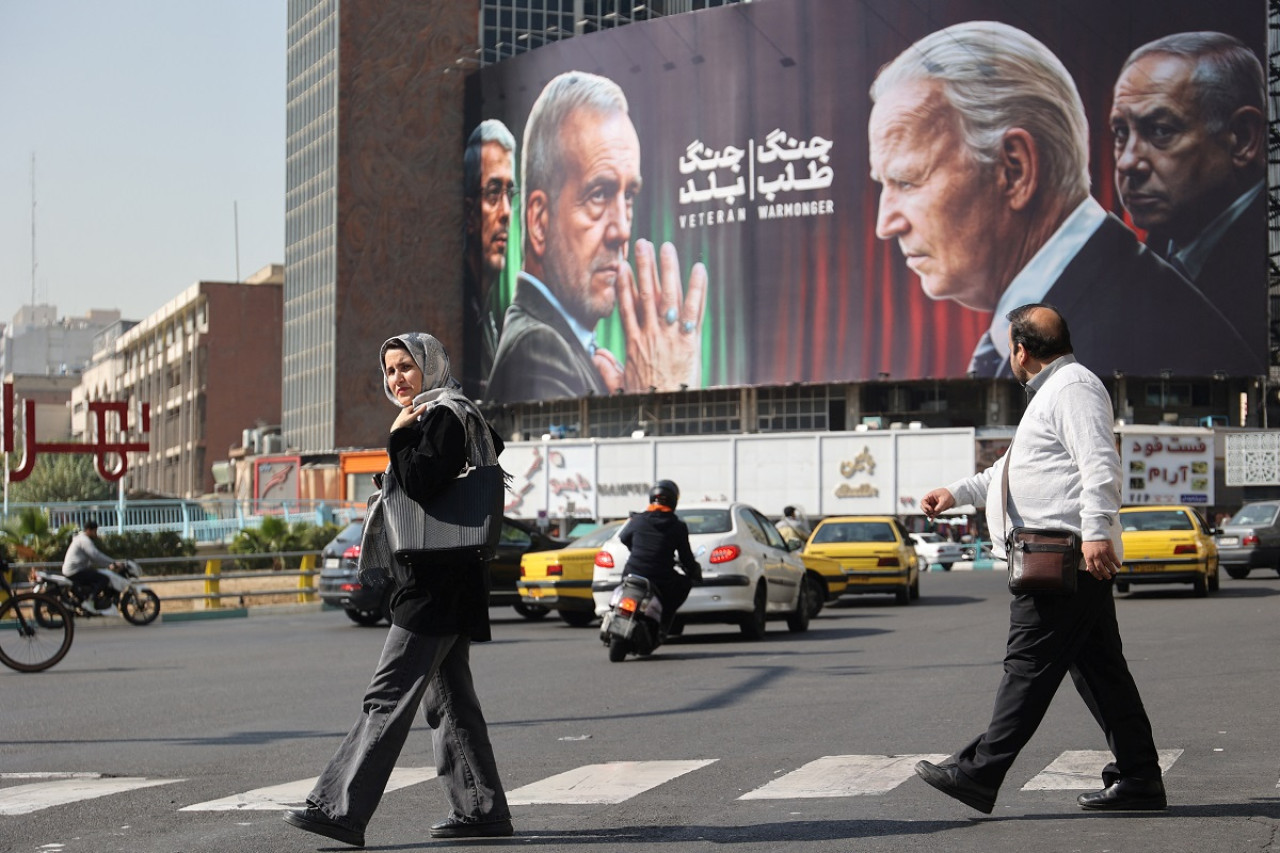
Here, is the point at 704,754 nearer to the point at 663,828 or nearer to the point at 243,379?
the point at 663,828

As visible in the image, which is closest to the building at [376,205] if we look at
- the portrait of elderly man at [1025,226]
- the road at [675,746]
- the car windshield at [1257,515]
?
the portrait of elderly man at [1025,226]

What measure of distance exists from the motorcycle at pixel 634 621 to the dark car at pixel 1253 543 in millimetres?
21027

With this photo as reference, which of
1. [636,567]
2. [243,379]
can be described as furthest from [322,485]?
[636,567]

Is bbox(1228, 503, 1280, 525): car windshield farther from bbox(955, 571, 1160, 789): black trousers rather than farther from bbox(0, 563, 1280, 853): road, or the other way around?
bbox(955, 571, 1160, 789): black trousers

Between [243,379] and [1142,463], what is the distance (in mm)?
64516

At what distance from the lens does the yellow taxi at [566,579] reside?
22.0 metres

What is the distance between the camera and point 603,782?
779cm

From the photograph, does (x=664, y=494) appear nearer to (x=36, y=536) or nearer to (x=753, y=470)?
(x=36, y=536)

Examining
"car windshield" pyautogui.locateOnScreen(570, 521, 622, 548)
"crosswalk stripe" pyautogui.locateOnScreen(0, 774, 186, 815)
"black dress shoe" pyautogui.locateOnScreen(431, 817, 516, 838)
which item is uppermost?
"car windshield" pyautogui.locateOnScreen(570, 521, 622, 548)

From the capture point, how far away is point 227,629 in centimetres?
2483

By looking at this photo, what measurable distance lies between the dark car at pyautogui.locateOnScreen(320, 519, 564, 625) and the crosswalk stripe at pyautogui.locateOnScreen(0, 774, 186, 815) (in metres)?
14.2

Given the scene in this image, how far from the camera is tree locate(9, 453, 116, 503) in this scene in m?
83.2

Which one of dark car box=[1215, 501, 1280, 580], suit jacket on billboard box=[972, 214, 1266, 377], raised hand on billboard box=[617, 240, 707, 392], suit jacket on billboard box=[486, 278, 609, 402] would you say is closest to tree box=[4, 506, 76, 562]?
dark car box=[1215, 501, 1280, 580]

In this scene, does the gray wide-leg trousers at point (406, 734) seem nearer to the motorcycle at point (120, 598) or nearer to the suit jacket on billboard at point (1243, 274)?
the motorcycle at point (120, 598)
